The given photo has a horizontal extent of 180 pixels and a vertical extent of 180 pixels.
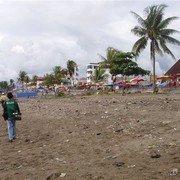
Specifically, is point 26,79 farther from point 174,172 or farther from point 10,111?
point 174,172

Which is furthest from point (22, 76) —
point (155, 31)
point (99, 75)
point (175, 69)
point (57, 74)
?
point (155, 31)

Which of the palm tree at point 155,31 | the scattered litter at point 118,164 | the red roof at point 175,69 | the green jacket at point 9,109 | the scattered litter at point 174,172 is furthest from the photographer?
the red roof at point 175,69

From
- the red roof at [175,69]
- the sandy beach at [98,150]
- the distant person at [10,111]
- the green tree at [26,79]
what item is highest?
the red roof at [175,69]

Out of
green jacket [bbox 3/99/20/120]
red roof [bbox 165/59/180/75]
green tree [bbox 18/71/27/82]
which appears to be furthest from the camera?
green tree [bbox 18/71/27/82]

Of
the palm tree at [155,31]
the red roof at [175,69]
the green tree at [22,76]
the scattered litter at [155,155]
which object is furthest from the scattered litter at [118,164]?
the green tree at [22,76]

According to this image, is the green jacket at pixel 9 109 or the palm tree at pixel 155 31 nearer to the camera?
the green jacket at pixel 9 109

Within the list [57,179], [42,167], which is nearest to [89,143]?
[42,167]

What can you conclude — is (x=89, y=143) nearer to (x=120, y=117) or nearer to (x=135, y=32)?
(x=120, y=117)

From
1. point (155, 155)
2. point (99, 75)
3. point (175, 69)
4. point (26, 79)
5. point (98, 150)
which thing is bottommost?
point (98, 150)

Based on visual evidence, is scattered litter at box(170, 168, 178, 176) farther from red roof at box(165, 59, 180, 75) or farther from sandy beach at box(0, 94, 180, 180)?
red roof at box(165, 59, 180, 75)

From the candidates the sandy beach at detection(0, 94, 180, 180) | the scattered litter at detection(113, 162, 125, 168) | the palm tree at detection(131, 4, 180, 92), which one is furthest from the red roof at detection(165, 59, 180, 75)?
the scattered litter at detection(113, 162, 125, 168)

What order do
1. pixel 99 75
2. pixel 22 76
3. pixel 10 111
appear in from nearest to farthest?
pixel 10 111 < pixel 99 75 < pixel 22 76

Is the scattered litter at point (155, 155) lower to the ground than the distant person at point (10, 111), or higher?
lower

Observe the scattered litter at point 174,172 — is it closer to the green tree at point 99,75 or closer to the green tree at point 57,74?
the green tree at point 99,75
